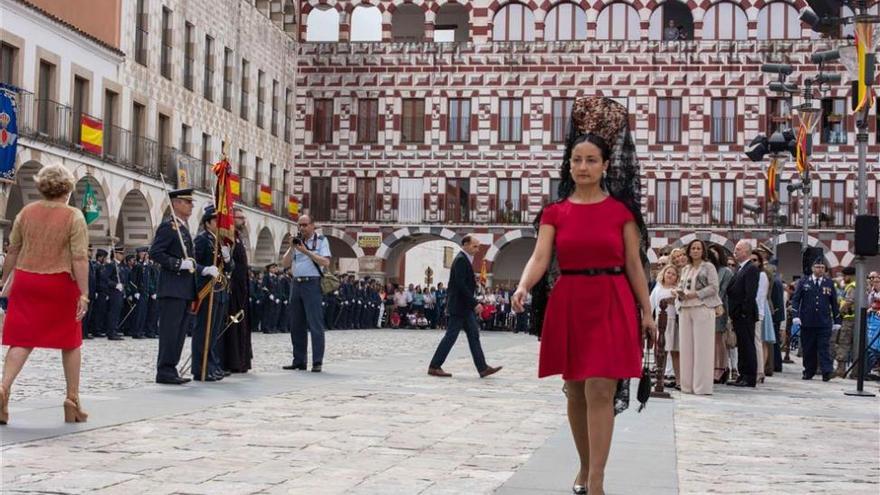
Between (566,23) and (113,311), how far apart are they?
30.9 metres

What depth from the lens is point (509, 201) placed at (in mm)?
51219

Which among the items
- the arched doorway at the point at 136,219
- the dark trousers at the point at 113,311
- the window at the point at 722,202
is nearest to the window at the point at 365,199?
the window at the point at 722,202

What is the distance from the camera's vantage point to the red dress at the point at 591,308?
633cm

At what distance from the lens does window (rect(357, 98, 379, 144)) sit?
171ft

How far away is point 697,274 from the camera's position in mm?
14797

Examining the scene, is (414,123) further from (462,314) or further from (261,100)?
(462,314)

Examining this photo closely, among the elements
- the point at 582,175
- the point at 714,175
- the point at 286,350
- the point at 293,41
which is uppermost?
the point at 293,41

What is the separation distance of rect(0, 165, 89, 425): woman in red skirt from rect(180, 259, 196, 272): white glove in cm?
361

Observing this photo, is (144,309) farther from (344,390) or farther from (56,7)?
(344,390)

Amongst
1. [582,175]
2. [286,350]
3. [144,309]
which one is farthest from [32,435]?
[144,309]

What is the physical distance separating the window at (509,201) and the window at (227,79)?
42.0 ft

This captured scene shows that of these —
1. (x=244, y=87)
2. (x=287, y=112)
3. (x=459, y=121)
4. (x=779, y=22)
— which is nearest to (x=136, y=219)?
(x=244, y=87)

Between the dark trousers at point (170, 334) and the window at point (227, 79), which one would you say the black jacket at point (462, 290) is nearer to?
the dark trousers at point (170, 334)

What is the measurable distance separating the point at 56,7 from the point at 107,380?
21.5m
